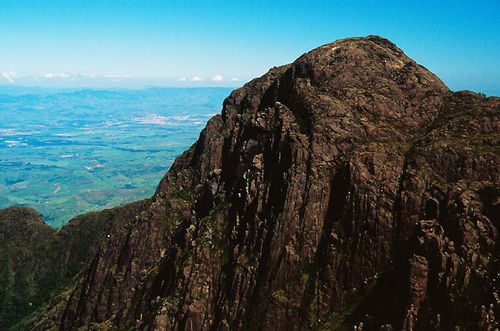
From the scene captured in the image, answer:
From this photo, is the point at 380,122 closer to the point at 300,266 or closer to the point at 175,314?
the point at 300,266

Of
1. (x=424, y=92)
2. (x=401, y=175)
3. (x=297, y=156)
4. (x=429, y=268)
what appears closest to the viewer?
(x=429, y=268)

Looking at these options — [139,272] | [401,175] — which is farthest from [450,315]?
[139,272]

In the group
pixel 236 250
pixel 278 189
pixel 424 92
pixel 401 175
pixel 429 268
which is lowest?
pixel 236 250

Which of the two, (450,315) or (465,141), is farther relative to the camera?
(465,141)

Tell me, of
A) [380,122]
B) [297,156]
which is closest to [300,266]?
[297,156]

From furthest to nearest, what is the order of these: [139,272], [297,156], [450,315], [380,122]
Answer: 1. [139,272]
2. [380,122]
3. [297,156]
4. [450,315]

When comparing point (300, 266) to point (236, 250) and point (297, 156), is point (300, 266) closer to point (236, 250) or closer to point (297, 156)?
point (236, 250)

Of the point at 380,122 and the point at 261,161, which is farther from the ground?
the point at 380,122
